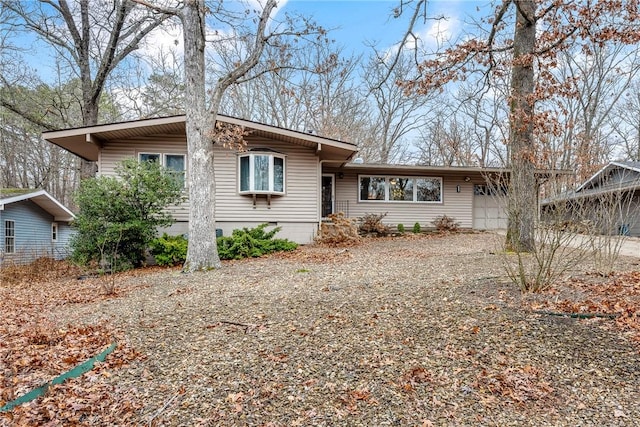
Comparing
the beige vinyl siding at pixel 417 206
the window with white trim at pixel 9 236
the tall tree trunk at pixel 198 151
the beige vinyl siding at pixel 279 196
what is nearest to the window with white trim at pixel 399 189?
the beige vinyl siding at pixel 417 206

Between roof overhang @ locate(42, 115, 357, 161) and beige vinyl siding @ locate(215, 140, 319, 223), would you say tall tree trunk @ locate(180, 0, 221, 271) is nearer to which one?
roof overhang @ locate(42, 115, 357, 161)

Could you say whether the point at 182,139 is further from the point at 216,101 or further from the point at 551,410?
the point at 551,410

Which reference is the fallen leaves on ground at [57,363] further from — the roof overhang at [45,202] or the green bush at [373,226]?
the green bush at [373,226]

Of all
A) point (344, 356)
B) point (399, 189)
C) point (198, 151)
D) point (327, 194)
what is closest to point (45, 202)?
point (198, 151)

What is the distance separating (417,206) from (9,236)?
1386 centimetres

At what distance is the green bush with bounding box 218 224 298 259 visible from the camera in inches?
357

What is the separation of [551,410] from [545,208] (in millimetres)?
2439

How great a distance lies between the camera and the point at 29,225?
13.0 metres

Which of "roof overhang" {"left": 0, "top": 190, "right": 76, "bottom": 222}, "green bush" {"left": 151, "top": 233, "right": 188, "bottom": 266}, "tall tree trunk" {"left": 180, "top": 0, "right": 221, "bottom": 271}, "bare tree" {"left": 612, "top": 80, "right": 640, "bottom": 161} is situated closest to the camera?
"tall tree trunk" {"left": 180, "top": 0, "right": 221, "bottom": 271}

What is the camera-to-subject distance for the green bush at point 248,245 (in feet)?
29.8

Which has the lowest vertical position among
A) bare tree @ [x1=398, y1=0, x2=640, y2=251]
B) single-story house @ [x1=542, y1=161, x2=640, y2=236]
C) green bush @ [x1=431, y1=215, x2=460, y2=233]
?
green bush @ [x1=431, y1=215, x2=460, y2=233]

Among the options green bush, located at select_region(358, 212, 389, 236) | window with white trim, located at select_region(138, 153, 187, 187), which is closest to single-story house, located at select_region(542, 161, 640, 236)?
green bush, located at select_region(358, 212, 389, 236)

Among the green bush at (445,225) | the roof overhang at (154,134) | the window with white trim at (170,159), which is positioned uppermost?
the roof overhang at (154,134)

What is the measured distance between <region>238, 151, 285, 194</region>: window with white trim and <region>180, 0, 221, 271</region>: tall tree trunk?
3237 millimetres
